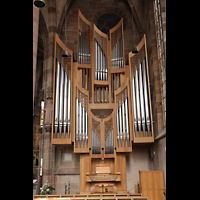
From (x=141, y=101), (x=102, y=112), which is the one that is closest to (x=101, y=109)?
(x=102, y=112)

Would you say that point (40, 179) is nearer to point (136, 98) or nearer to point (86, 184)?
point (86, 184)

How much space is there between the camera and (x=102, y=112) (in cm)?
1500

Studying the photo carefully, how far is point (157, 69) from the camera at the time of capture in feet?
44.6

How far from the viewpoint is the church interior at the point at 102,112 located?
42.6ft

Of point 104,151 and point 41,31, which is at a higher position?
point 41,31

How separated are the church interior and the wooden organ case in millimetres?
51

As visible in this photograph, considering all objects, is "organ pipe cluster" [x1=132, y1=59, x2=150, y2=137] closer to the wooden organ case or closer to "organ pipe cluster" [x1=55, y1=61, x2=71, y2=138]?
the wooden organ case

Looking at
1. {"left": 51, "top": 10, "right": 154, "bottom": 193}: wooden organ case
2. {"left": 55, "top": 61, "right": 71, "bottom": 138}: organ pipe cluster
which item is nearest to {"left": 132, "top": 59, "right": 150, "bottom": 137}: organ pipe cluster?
{"left": 51, "top": 10, "right": 154, "bottom": 193}: wooden organ case

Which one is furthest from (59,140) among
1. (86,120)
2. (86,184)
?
(86,184)

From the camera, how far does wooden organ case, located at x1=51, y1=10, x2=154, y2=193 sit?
13.3 metres

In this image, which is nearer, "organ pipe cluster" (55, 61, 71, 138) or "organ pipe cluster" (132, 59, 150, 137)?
"organ pipe cluster" (132, 59, 150, 137)
